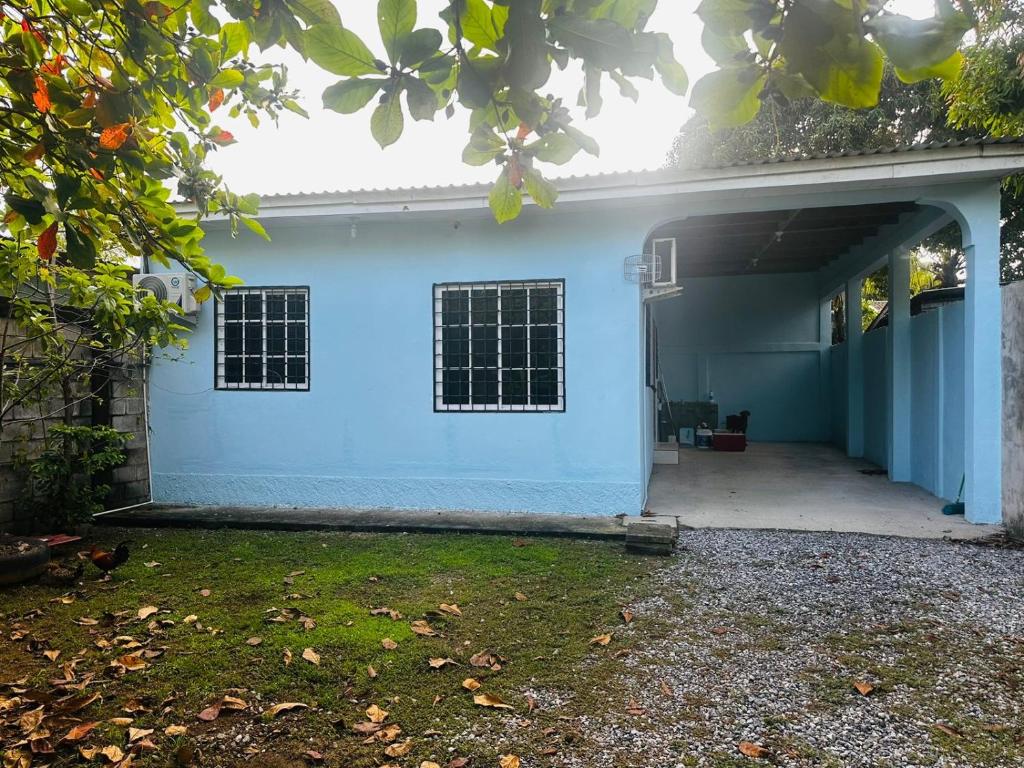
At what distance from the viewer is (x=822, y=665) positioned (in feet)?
10.7

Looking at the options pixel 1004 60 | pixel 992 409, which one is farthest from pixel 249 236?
pixel 1004 60

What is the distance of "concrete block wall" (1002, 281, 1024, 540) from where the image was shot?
5.75m

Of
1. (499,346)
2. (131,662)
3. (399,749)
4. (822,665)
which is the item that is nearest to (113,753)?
(131,662)

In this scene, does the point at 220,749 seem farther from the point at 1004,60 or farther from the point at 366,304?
the point at 1004,60

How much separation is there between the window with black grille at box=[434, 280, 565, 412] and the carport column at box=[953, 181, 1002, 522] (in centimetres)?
420

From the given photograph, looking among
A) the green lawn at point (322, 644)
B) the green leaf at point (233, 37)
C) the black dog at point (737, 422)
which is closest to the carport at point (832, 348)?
the black dog at point (737, 422)

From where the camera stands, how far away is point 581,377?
262 inches

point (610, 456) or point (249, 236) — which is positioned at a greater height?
point (249, 236)

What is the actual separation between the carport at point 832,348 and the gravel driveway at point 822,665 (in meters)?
1.59

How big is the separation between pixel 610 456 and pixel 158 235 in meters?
4.96

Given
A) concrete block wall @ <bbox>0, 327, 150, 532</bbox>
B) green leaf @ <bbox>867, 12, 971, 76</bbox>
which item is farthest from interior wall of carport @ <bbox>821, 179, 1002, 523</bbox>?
concrete block wall @ <bbox>0, 327, 150, 532</bbox>

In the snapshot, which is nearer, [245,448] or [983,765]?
[983,765]

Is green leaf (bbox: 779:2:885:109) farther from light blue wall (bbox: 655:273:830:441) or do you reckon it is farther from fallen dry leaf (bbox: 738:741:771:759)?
light blue wall (bbox: 655:273:830:441)

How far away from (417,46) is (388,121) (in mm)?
173
